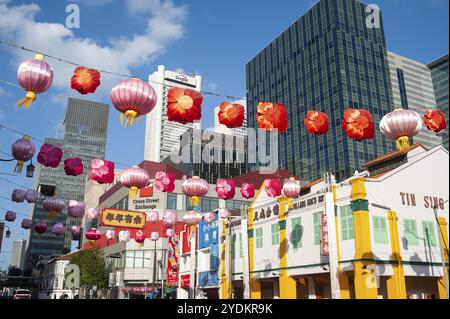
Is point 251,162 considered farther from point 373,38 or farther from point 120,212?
point 120,212

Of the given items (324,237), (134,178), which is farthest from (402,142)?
(324,237)

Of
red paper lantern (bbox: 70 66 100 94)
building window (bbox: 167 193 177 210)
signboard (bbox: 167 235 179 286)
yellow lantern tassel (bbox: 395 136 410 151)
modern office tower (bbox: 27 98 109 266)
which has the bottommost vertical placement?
signboard (bbox: 167 235 179 286)

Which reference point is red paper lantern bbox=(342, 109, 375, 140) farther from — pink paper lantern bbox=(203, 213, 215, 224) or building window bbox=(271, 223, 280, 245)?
pink paper lantern bbox=(203, 213, 215, 224)

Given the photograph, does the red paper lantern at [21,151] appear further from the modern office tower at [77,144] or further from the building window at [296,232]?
the modern office tower at [77,144]

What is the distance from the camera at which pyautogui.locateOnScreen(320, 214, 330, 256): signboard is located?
72.5 feet

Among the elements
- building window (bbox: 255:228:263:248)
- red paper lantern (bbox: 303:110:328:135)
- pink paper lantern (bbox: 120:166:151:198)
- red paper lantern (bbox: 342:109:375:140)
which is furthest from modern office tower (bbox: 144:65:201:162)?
red paper lantern (bbox: 342:109:375:140)

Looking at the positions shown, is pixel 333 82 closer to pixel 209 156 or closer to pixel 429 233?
pixel 209 156

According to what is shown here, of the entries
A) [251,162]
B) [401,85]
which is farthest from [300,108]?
[401,85]

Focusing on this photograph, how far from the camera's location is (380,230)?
70.8 ft

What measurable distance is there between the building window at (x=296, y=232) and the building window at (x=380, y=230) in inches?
185

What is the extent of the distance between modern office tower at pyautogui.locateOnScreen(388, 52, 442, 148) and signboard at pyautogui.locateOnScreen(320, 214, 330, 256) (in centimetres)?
11529

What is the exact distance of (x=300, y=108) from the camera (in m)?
110

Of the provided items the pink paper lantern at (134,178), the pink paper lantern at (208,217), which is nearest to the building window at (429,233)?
the pink paper lantern at (208,217)

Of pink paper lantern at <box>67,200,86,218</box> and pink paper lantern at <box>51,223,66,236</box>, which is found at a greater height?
pink paper lantern at <box>67,200,86,218</box>
